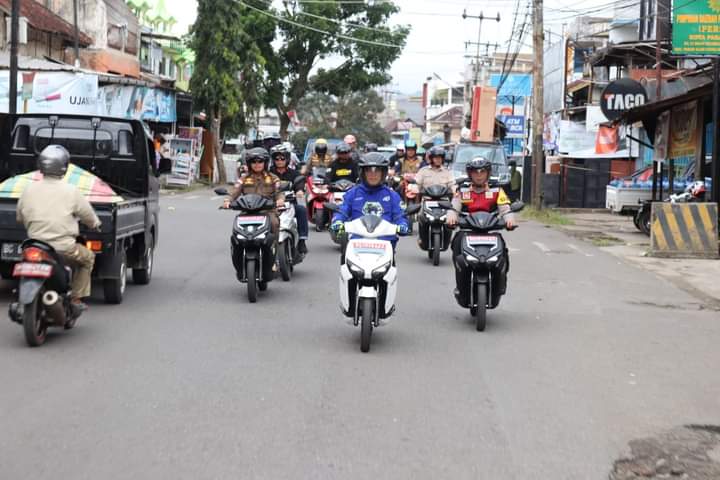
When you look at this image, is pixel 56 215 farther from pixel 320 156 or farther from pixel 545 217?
pixel 545 217

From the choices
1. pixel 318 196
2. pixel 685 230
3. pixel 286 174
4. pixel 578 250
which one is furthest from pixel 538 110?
pixel 286 174

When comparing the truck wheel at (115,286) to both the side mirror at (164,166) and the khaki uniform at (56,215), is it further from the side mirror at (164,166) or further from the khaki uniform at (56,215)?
the side mirror at (164,166)

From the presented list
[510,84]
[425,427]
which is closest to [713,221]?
[425,427]

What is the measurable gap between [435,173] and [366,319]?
8932 mm

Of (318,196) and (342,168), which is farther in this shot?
(318,196)

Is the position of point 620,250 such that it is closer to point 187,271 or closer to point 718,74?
point 718,74

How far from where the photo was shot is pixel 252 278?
1077 centimetres

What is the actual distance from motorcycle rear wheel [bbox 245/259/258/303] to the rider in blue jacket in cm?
174

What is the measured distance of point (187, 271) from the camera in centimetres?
1348

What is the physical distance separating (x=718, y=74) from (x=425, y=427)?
1364 cm

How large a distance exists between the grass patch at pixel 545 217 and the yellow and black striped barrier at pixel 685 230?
8913mm

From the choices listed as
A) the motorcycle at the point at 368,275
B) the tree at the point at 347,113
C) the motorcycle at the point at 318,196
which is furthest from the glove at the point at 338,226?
the tree at the point at 347,113

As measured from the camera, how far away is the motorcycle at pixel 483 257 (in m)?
9.43

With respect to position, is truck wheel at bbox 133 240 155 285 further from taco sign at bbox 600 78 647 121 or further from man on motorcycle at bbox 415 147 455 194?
taco sign at bbox 600 78 647 121
